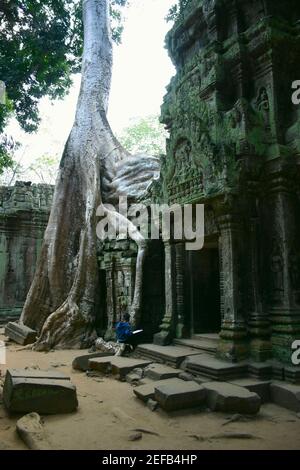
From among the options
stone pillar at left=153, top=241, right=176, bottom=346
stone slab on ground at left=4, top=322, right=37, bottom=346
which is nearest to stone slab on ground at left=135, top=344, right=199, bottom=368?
stone pillar at left=153, top=241, right=176, bottom=346

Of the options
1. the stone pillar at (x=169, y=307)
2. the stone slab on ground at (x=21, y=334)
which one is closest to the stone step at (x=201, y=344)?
the stone pillar at (x=169, y=307)

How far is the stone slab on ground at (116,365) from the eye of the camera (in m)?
5.10

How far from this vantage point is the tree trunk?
786cm

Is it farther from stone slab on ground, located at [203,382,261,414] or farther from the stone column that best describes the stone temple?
stone slab on ground, located at [203,382,261,414]

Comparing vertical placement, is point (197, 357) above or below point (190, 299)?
below

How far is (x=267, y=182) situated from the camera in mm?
5008

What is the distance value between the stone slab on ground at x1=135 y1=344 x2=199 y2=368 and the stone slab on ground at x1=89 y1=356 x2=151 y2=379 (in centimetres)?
23

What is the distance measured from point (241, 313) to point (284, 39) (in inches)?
148

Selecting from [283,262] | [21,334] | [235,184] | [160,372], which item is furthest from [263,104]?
[21,334]

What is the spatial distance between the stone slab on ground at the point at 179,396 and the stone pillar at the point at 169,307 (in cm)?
224

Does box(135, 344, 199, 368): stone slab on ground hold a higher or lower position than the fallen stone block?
higher

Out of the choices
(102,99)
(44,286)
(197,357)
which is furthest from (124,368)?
(102,99)
